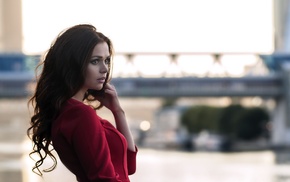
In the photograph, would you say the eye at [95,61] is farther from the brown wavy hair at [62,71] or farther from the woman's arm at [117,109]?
the woman's arm at [117,109]

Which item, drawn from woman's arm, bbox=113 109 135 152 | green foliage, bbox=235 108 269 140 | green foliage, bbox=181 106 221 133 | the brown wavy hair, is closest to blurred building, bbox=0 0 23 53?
green foliage, bbox=181 106 221 133

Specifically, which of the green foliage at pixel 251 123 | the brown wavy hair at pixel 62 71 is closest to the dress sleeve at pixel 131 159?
the brown wavy hair at pixel 62 71

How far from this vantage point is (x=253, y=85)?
228ft

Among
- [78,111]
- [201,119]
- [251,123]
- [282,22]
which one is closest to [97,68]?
[78,111]

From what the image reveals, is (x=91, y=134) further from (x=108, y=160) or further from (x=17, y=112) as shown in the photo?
(x=17, y=112)

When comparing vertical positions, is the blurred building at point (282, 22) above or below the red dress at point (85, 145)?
below

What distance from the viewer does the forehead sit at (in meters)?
3.45

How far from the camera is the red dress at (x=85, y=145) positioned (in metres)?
3.31

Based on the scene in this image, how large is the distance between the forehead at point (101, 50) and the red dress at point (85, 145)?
178 millimetres

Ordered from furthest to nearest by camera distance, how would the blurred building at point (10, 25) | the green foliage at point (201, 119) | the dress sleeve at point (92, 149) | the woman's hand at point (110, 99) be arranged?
1. the blurred building at point (10, 25)
2. the green foliage at point (201, 119)
3. the woman's hand at point (110, 99)
4. the dress sleeve at point (92, 149)

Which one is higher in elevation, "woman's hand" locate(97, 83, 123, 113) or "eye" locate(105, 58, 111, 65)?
"eye" locate(105, 58, 111, 65)

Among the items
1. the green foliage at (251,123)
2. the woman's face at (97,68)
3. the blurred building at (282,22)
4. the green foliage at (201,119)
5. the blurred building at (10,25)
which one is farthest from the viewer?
the blurred building at (10,25)

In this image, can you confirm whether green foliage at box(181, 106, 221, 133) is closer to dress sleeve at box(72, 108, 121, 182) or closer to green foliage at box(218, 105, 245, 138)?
green foliage at box(218, 105, 245, 138)

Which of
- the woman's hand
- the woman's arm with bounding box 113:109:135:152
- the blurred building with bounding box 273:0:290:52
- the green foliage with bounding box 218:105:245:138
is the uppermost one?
the woman's hand
